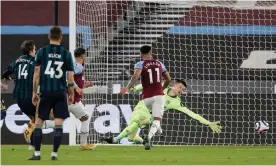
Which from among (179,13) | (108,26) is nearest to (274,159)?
(179,13)

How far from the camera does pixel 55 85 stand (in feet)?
43.5

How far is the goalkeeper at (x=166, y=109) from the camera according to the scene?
59.2ft

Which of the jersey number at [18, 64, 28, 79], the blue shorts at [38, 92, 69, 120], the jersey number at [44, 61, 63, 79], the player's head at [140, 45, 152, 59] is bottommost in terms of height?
the blue shorts at [38, 92, 69, 120]

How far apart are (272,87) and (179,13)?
2.73 m

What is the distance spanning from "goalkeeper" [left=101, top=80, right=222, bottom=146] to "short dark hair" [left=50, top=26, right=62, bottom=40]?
15.9ft

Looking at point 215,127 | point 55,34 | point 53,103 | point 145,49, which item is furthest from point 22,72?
point 215,127

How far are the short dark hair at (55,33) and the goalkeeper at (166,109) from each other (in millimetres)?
4843

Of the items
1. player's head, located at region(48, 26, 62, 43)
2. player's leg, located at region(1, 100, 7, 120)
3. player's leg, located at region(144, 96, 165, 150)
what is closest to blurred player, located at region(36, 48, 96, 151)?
player's leg, located at region(144, 96, 165, 150)

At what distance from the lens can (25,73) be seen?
619 inches

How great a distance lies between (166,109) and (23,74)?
455 cm

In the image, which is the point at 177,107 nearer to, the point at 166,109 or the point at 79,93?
the point at 166,109

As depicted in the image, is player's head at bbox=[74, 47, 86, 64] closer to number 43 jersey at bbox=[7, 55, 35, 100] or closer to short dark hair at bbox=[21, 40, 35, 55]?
number 43 jersey at bbox=[7, 55, 35, 100]

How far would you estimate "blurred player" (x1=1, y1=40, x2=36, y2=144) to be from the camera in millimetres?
15517

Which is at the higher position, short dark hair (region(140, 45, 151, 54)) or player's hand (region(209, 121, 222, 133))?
short dark hair (region(140, 45, 151, 54))
